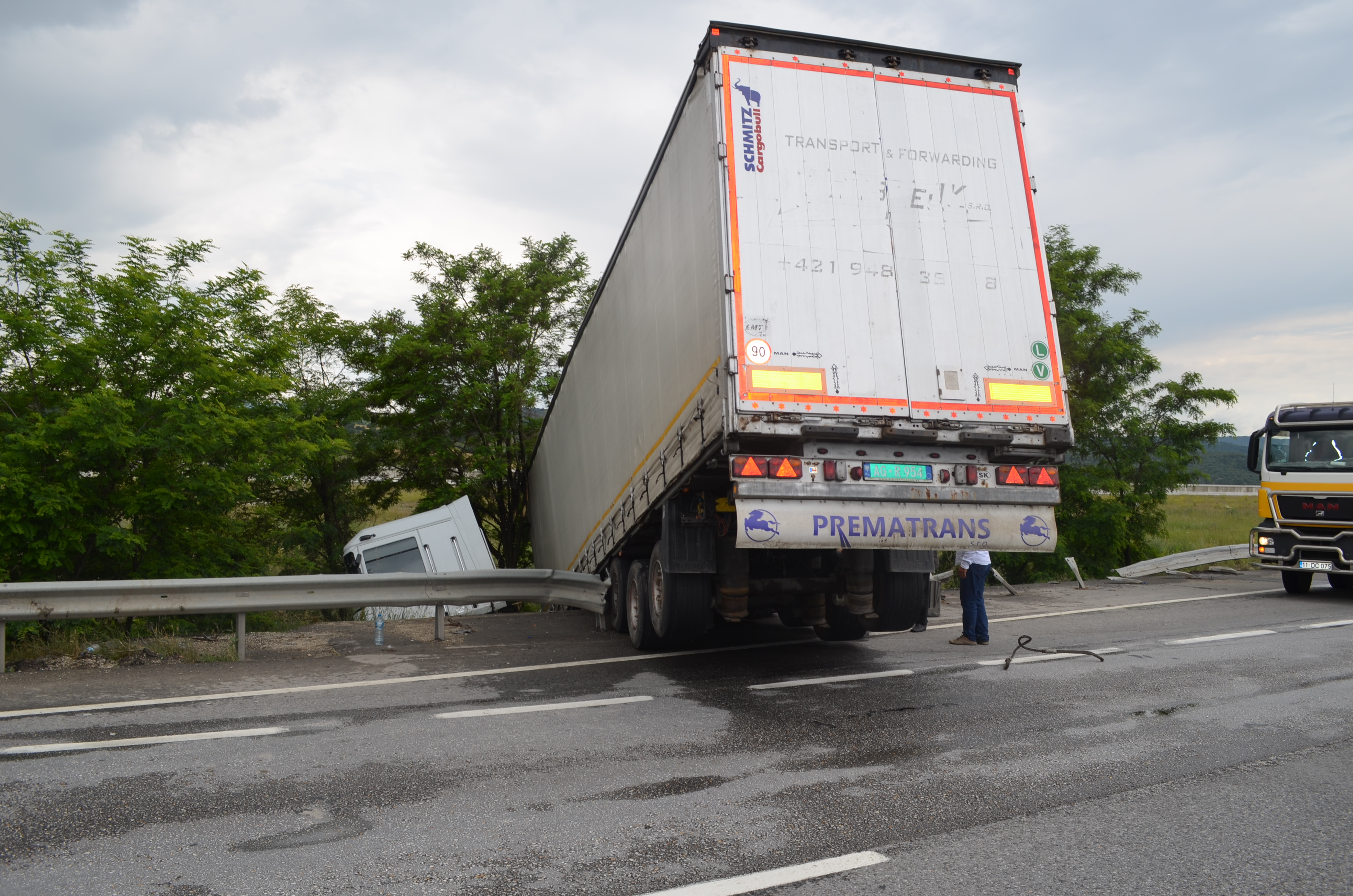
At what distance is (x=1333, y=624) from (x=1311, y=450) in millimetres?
4066

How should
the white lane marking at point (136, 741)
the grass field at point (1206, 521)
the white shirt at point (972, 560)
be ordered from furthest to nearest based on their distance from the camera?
the grass field at point (1206, 521) → the white shirt at point (972, 560) → the white lane marking at point (136, 741)

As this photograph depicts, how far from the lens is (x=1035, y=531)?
6383mm

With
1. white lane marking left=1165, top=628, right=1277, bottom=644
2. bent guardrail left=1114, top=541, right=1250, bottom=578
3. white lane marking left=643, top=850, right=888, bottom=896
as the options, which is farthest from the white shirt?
bent guardrail left=1114, top=541, right=1250, bottom=578

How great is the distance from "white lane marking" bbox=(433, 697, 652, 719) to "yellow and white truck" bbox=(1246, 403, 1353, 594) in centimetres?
1124

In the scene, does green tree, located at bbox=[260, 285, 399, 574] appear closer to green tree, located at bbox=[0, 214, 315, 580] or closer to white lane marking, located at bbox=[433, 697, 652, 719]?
green tree, located at bbox=[0, 214, 315, 580]

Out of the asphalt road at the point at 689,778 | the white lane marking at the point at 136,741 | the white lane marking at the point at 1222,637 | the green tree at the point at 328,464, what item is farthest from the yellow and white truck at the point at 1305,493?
the green tree at the point at 328,464

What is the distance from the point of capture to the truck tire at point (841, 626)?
855 cm

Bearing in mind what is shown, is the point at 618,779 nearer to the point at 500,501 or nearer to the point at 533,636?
the point at 533,636

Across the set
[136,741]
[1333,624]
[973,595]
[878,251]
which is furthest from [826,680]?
[1333,624]

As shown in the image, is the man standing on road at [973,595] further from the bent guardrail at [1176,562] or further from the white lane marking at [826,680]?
the bent guardrail at [1176,562]

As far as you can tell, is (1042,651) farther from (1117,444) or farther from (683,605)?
(1117,444)

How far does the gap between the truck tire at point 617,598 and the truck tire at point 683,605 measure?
63.2 inches

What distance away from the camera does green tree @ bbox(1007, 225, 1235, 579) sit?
77.0ft

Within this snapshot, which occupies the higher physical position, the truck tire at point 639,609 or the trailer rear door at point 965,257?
the trailer rear door at point 965,257
